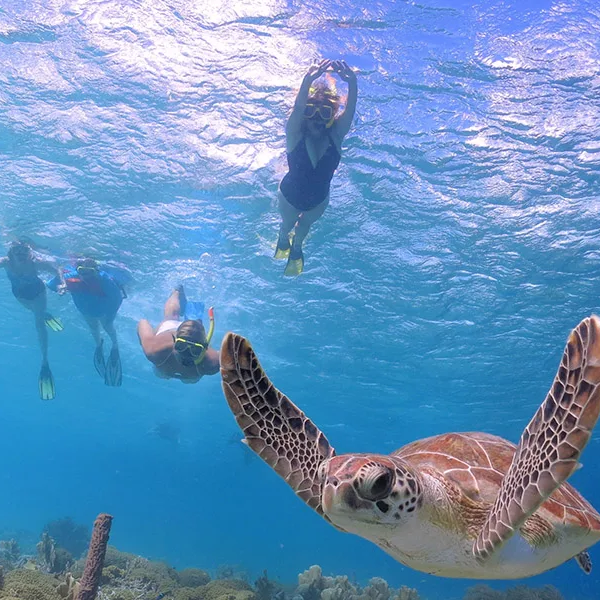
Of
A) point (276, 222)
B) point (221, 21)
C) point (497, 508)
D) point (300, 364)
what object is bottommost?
point (300, 364)

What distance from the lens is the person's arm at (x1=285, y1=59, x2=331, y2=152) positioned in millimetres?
7918

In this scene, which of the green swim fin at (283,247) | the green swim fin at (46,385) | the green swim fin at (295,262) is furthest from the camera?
the green swim fin at (46,385)

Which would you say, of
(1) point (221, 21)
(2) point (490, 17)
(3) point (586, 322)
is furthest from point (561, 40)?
(3) point (586, 322)

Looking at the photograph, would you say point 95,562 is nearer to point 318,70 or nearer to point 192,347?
point 192,347

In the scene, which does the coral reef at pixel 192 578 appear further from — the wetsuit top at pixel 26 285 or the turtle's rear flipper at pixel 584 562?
the wetsuit top at pixel 26 285

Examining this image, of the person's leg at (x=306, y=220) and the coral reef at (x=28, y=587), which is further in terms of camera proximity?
the person's leg at (x=306, y=220)

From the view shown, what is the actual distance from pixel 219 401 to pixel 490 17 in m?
33.6

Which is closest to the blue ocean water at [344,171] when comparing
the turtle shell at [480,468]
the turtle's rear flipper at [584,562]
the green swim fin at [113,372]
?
the green swim fin at [113,372]

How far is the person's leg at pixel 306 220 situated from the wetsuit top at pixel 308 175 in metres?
0.66

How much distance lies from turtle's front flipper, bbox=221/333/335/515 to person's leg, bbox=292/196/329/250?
7057mm

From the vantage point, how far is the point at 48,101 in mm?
10859

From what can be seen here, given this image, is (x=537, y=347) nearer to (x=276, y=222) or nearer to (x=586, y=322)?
(x=276, y=222)

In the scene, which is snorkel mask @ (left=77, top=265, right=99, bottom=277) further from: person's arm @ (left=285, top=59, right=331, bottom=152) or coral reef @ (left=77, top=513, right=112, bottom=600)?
coral reef @ (left=77, top=513, right=112, bottom=600)

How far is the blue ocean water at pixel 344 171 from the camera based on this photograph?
28.6 ft
